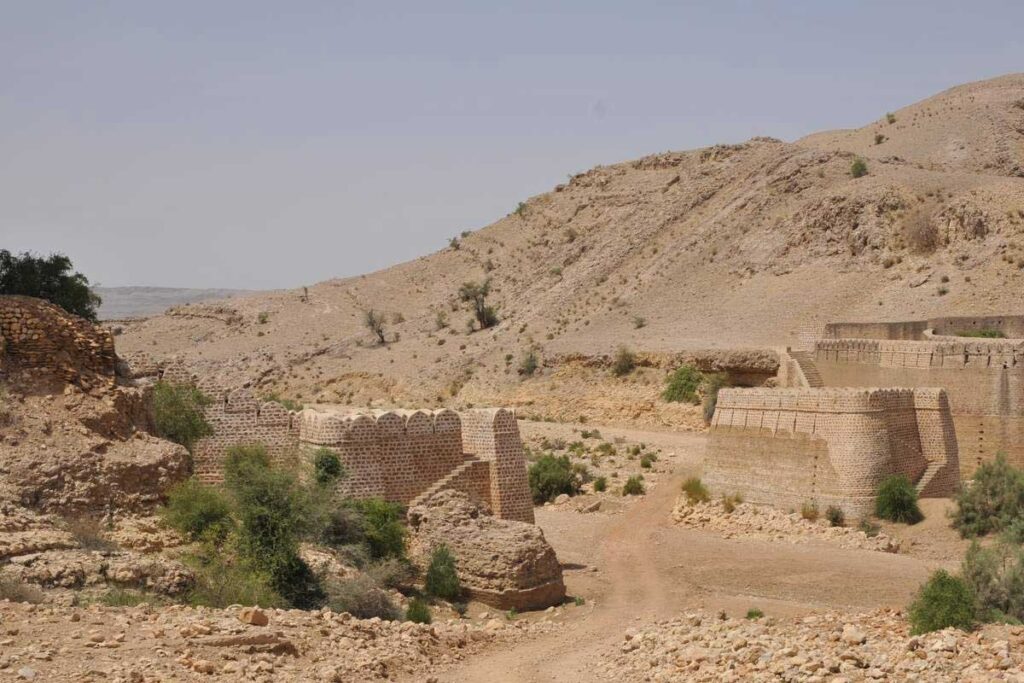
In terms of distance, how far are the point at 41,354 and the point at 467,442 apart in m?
6.09

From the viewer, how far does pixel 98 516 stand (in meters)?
13.0

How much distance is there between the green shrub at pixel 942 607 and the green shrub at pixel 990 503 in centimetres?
618

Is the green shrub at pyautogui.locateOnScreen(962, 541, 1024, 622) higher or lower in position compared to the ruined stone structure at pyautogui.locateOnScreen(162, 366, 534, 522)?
lower

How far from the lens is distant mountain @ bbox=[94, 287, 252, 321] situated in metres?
162

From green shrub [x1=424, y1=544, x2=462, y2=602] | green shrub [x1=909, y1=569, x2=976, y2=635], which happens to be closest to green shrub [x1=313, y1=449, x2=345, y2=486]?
green shrub [x1=424, y1=544, x2=462, y2=602]

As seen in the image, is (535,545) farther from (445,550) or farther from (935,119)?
(935,119)

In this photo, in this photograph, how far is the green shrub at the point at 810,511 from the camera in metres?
20.7

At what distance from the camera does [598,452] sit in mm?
29344

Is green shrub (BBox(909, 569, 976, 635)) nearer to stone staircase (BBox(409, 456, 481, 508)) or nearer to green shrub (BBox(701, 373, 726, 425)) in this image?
stone staircase (BBox(409, 456, 481, 508))

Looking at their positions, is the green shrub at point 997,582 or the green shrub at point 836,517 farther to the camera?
the green shrub at point 836,517

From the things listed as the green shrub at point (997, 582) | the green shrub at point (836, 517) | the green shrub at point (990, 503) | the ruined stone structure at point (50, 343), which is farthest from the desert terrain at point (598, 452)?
the green shrub at point (997, 582)

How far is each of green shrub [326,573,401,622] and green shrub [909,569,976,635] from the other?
5.55m

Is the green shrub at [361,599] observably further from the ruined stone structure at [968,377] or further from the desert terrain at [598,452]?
the ruined stone structure at [968,377]

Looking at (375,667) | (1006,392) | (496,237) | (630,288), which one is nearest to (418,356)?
(630,288)
